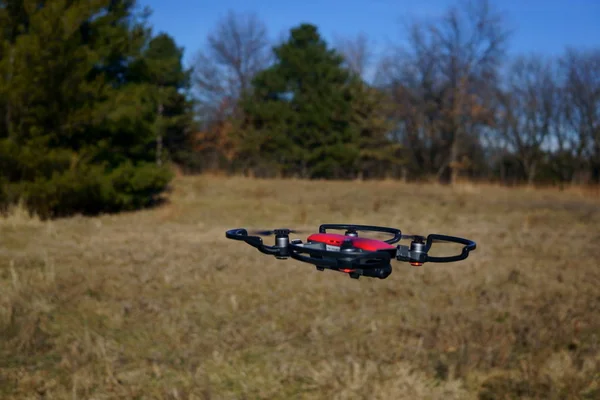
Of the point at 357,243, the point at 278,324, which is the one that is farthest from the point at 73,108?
the point at 357,243

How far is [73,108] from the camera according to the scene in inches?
495

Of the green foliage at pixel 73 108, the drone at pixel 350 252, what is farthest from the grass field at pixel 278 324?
the green foliage at pixel 73 108

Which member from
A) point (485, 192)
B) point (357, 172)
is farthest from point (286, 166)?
point (485, 192)

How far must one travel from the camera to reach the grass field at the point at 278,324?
13.0 ft

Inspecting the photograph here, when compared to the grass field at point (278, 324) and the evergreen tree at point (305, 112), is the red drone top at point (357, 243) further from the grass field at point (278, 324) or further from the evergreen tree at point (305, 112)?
the evergreen tree at point (305, 112)

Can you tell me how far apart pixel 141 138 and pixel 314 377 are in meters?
12.2

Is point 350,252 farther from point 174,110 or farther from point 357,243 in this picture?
point 174,110

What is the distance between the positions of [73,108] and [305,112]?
18427mm

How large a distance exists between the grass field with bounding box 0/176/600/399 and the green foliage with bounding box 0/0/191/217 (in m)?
3.66

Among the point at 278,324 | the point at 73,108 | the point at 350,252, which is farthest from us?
the point at 73,108

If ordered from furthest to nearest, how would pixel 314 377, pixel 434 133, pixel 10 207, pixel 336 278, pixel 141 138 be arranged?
pixel 434 133 → pixel 141 138 → pixel 10 207 → pixel 336 278 → pixel 314 377

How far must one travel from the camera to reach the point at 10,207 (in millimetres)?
11445

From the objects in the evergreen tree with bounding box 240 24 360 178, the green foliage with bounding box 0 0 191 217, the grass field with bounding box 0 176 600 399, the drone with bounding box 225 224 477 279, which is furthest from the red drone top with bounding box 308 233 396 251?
the evergreen tree with bounding box 240 24 360 178

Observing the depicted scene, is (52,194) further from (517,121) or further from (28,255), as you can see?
(517,121)
